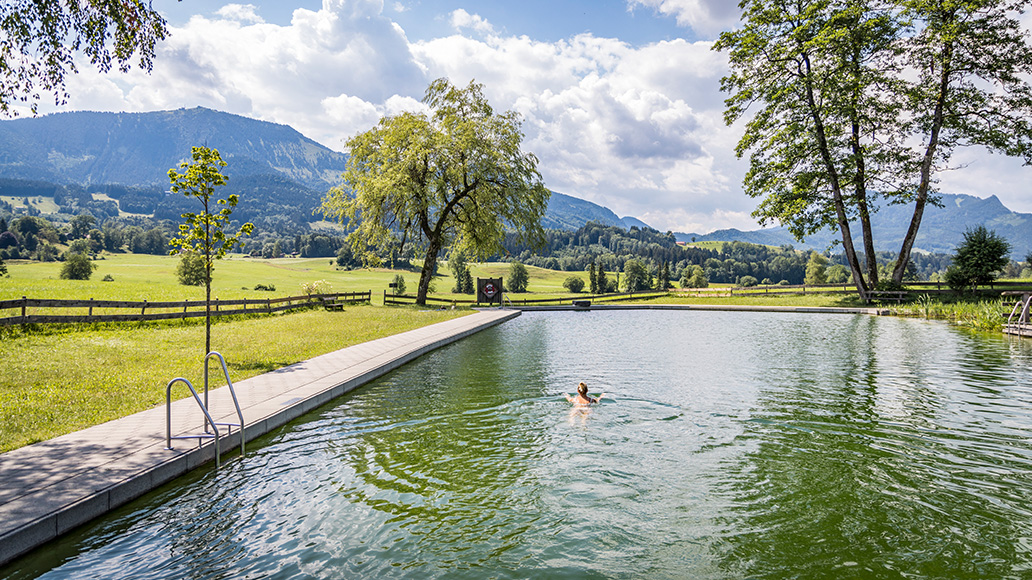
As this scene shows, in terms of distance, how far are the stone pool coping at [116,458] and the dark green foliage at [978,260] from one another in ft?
122

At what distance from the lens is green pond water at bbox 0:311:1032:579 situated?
463 centimetres

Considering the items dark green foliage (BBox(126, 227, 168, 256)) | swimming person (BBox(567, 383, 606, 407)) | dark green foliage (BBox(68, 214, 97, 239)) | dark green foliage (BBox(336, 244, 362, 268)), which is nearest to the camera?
swimming person (BBox(567, 383, 606, 407))

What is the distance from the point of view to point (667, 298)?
150 ft

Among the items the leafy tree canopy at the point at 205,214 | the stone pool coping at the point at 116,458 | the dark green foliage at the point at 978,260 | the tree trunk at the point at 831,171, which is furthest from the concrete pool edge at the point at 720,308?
the stone pool coping at the point at 116,458

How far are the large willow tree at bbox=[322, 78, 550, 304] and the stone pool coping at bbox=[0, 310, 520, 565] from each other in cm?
2418

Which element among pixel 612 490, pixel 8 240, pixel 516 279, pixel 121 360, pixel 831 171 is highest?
pixel 831 171

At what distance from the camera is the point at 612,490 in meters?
6.20

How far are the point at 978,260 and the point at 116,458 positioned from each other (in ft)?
135

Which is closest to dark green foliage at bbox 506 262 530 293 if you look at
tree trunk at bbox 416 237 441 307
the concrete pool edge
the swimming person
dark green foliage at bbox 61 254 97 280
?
the concrete pool edge

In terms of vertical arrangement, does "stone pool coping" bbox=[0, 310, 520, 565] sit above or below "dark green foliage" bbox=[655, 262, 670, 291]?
below

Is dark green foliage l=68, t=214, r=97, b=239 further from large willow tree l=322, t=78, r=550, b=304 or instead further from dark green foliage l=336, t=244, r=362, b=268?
large willow tree l=322, t=78, r=550, b=304

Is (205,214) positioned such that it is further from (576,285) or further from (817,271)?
(817,271)

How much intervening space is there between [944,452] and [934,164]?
113 feet

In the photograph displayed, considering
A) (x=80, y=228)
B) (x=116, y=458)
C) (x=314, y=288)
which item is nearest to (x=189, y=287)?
(x=314, y=288)
